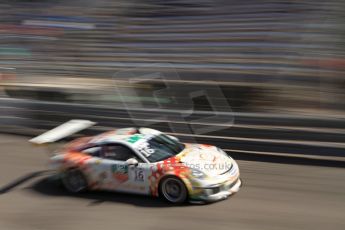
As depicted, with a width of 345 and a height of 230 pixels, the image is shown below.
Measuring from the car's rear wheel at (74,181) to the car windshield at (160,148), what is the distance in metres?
1.29

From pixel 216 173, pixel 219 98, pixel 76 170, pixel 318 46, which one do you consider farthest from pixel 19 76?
pixel 216 173

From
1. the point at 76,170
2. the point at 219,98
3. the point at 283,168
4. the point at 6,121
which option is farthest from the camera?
the point at 219,98

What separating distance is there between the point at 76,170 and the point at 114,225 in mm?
1839

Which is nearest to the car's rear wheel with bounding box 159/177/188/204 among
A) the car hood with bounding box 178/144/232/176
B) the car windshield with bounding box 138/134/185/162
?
the car hood with bounding box 178/144/232/176

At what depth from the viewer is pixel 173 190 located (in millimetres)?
8242

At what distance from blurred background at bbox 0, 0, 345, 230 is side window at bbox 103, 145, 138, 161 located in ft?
2.36

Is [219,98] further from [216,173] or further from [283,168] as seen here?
[216,173]

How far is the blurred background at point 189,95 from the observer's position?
8.11 m

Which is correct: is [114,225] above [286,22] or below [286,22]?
below

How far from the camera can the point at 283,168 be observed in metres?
10.1

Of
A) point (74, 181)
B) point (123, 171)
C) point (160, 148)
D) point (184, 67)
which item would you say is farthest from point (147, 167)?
point (184, 67)

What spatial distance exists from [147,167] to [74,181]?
1640mm

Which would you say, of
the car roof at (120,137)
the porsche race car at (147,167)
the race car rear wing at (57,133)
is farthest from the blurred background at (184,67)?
the car roof at (120,137)

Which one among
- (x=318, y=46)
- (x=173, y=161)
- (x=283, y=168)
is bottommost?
(x=283, y=168)
